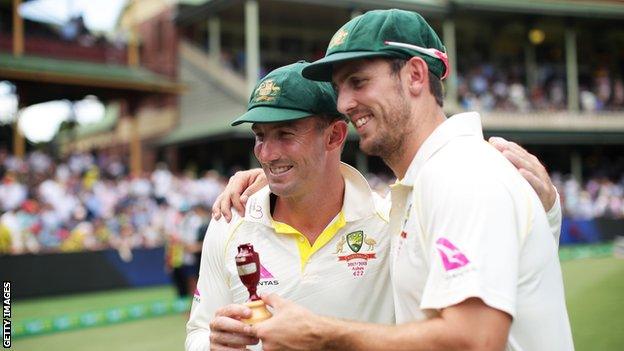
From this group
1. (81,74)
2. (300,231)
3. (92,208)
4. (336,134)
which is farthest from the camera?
(81,74)

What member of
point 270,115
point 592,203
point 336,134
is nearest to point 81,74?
point 592,203

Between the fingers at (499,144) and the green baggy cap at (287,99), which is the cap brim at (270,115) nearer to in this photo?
the green baggy cap at (287,99)

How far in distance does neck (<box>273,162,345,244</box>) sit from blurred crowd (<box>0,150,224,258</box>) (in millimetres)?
9085

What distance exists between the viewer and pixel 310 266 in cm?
321

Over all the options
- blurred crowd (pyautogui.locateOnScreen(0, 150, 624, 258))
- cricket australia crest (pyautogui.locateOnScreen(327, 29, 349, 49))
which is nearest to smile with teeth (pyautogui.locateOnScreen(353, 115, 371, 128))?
cricket australia crest (pyautogui.locateOnScreen(327, 29, 349, 49))

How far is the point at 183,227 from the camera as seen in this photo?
531 inches

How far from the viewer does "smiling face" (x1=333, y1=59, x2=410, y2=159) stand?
247 cm

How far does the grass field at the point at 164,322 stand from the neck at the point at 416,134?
5.70m

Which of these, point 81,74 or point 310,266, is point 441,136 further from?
point 81,74

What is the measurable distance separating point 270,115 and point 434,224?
1.19m

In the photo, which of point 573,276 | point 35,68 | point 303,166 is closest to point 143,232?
point 35,68

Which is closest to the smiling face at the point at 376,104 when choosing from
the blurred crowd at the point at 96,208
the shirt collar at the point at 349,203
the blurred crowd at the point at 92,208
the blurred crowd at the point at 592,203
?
the shirt collar at the point at 349,203

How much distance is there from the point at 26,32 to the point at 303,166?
73.1 ft

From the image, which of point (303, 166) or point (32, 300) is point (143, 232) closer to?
point (32, 300)
